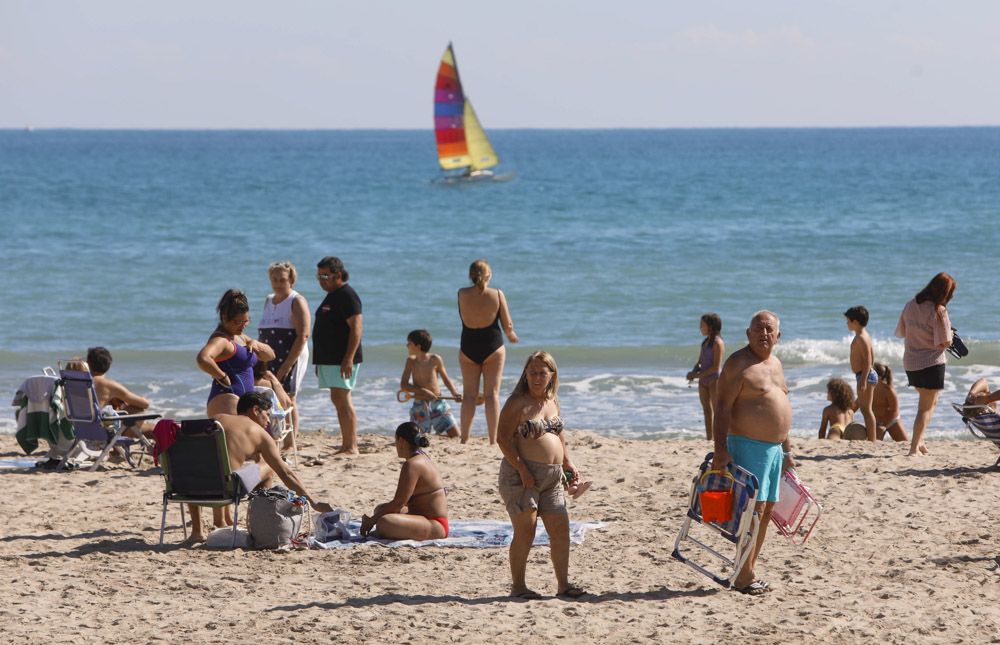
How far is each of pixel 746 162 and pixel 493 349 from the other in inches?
3089

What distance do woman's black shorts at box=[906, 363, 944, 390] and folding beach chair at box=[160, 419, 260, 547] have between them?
4489mm

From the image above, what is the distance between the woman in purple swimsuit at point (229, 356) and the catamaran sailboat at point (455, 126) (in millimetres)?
40318

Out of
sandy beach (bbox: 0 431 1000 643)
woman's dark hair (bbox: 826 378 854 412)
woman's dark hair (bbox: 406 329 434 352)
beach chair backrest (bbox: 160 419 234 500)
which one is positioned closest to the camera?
sandy beach (bbox: 0 431 1000 643)

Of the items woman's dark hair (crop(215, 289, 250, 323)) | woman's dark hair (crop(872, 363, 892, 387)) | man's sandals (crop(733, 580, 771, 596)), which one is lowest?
man's sandals (crop(733, 580, 771, 596))

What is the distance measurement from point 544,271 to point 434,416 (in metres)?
15.6

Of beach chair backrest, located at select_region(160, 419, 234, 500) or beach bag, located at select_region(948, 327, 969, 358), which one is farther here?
A: beach bag, located at select_region(948, 327, 969, 358)

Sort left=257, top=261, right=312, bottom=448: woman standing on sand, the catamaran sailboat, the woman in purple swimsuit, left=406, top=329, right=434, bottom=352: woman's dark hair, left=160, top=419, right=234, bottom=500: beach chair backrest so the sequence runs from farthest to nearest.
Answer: the catamaran sailboat → left=406, top=329, right=434, bottom=352: woman's dark hair → left=257, top=261, right=312, bottom=448: woman standing on sand → the woman in purple swimsuit → left=160, top=419, right=234, bottom=500: beach chair backrest

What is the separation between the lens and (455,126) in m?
51.7

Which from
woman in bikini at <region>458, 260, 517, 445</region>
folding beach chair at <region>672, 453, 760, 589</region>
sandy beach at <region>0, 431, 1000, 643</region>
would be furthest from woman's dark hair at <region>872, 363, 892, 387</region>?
folding beach chair at <region>672, 453, 760, 589</region>

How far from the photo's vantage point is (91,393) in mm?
8086

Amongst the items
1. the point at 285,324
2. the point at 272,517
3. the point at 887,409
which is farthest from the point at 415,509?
the point at 887,409

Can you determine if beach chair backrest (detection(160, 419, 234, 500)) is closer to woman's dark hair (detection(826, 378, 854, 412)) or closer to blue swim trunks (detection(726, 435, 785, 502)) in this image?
blue swim trunks (detection(726, 435, 785, 502))

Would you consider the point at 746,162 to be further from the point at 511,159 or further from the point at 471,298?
the point at 471,298

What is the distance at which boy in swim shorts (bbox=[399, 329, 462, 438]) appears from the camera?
9469mm
